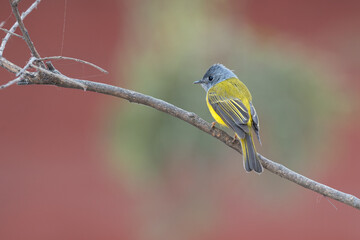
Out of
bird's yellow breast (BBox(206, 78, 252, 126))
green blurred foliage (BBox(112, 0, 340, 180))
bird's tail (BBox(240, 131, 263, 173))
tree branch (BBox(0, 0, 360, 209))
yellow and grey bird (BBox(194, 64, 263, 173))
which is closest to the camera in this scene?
tree branch (BBox(0, 0, 360, 209))

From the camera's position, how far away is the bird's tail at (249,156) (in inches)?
84.5

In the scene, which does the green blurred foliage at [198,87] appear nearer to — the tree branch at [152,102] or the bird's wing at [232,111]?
the bird's wing at [232,111]

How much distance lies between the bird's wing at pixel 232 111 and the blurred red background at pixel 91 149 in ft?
7.39

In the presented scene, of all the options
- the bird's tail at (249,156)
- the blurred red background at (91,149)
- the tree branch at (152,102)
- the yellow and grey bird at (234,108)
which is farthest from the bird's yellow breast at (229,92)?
the blurred red background at (91,149)

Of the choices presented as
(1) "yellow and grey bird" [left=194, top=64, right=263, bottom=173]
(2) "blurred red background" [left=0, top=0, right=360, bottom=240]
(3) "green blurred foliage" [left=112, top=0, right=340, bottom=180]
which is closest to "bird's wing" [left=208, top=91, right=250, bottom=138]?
(1) "yellow and grey bird" [left=194, top=64, right=263, bottom=173]

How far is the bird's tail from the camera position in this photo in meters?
2.15

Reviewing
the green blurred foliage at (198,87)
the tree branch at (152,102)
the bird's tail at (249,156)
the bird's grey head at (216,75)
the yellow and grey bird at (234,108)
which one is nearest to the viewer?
the tree branch at (152,102)

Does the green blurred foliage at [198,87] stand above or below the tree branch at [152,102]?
above

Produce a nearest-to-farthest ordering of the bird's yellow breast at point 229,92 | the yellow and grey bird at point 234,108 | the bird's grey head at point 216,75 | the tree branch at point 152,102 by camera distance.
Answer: the tree branch at point 152,102 → the yellow and grey bird at point 234,108 → the bird's yellow breast at point 229,92 → the bird's grey head at point 216,75

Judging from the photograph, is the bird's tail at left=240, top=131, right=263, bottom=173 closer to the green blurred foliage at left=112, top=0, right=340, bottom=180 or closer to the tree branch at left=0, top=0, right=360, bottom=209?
the tree branch at left=0, top=0, right=360, bottom=209

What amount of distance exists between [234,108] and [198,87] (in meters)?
1.34

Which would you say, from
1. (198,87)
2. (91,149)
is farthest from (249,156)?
(91,149)

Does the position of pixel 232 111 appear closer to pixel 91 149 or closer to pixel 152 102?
pixel 152 102

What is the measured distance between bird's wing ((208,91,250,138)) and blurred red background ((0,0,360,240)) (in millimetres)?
2253
